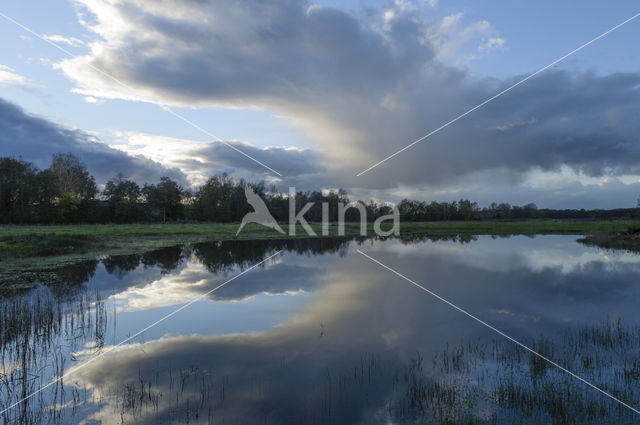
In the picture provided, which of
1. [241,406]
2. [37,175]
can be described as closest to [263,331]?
[241,406]

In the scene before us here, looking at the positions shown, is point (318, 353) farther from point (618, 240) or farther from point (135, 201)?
point (135, 201)

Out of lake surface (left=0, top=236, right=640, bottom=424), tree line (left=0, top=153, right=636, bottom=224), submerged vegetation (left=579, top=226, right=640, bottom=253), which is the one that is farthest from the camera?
tree line (left=0, top=153, right=636, bottom=224)

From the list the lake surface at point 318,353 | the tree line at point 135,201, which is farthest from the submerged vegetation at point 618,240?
the tree line at point 135,201

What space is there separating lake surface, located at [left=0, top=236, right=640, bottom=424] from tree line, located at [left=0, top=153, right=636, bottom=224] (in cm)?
6469

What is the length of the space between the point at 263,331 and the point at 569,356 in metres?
8.16

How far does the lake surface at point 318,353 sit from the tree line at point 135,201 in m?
64.7

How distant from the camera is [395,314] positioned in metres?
12.9

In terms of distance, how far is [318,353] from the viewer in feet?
29.8

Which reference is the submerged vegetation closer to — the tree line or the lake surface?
the lake surface

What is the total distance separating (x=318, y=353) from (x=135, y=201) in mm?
90988

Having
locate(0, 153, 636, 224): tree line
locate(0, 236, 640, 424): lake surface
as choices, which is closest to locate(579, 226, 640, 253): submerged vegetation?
locate(0, 236, 640, 424): lake surface

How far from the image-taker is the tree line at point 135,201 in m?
67.1

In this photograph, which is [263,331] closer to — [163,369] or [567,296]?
[163,369]

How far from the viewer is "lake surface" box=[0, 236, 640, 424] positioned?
6.19 m
